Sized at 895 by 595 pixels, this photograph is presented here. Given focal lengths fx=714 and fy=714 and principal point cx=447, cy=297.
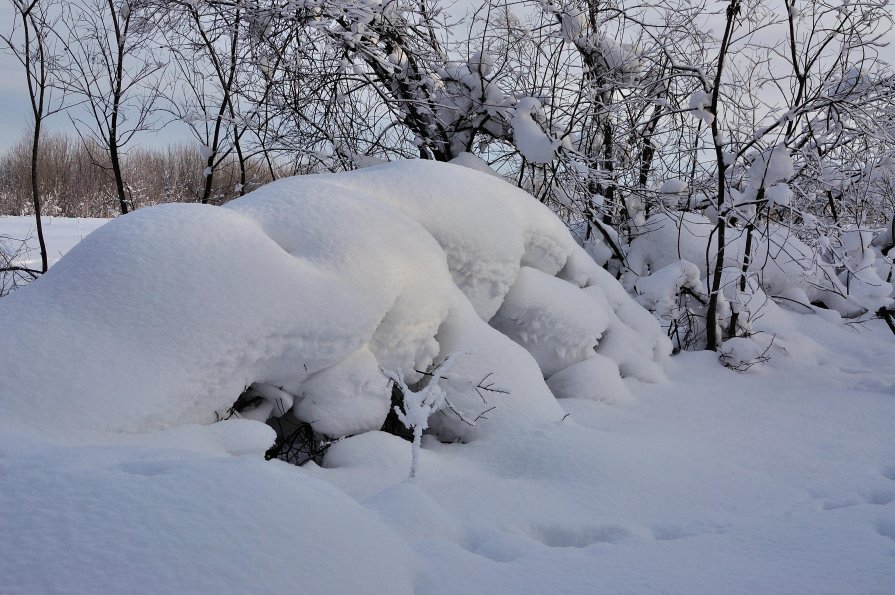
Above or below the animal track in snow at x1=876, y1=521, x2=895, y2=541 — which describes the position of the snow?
above

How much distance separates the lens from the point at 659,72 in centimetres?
489

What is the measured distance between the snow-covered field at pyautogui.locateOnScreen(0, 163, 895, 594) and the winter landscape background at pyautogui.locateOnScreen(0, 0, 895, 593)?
0.03 feet

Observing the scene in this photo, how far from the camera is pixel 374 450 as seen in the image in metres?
2.58

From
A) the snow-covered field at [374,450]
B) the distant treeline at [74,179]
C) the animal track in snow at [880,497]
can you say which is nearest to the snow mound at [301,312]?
the snow-covered field at [374,450]

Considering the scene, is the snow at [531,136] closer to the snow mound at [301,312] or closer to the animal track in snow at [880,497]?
the snow mound at [301,312]

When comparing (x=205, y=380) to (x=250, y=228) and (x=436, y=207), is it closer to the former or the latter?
(x=250, y=228)

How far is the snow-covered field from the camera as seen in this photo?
56.7 inches

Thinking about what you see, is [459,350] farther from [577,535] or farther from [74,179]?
[74,179]

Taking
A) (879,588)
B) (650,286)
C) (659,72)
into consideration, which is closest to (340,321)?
(879,588)

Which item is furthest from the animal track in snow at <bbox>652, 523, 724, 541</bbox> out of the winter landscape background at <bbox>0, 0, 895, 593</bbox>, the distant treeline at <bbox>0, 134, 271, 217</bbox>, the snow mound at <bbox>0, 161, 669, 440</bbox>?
the distant treeline at <bbox>0, 134, 271, 217</bbox>

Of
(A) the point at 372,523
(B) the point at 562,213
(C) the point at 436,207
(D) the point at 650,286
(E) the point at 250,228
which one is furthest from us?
(B) the point at 562,213

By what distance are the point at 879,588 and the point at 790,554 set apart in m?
0.25

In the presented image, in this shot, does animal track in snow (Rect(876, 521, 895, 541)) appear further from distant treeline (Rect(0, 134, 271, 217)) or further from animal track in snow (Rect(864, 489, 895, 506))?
distant treeline (Rect(0, 134, 271, 217))

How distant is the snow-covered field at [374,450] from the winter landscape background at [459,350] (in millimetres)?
10
